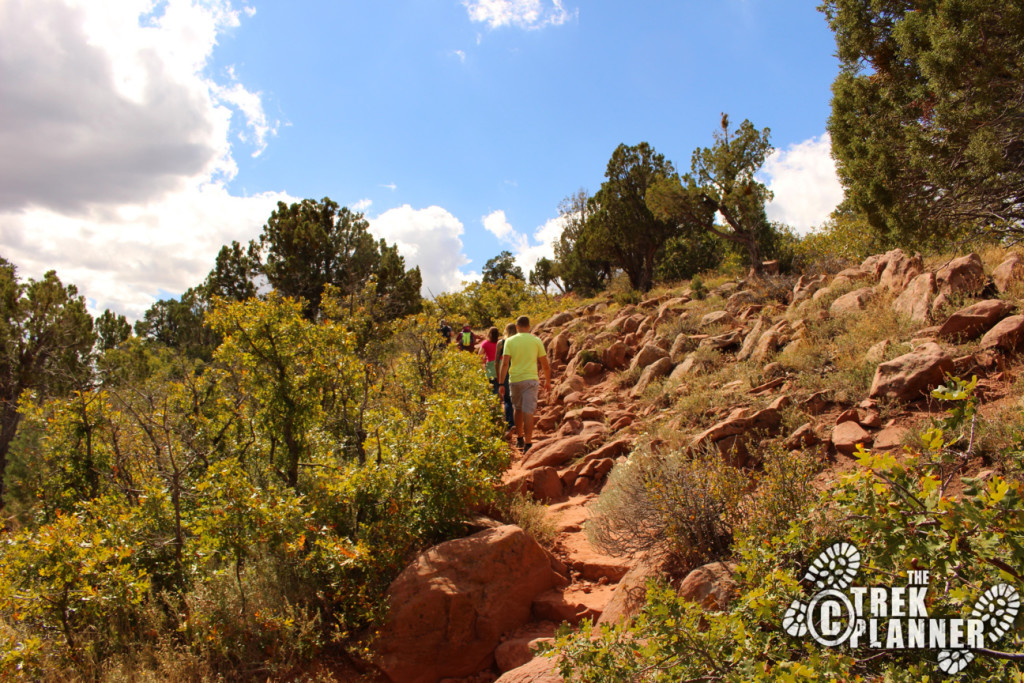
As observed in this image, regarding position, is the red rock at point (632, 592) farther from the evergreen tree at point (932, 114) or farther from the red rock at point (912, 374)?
the evergreen tree at point (932, 114)

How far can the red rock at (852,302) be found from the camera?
8.52m

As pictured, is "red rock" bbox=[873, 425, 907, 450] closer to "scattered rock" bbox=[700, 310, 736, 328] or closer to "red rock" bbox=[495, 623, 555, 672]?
"red rock" bbox=[495, 623, 555, 672]

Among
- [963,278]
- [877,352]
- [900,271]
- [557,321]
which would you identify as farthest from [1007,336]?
[557,321]

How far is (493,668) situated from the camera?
4246 mm

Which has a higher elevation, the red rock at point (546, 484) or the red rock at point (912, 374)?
the red rock at point (912, 374)

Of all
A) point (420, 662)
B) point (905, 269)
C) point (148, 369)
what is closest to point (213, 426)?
point (420, 662)

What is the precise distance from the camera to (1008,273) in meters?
6.86

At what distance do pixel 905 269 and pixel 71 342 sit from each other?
78.7 feet

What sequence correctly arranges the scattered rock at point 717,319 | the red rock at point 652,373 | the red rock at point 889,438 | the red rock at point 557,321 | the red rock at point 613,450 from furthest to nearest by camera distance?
1. the red rock at point 557,321
2. the scattered rock at point 717,319
3. the red rock at point 652,373
4. the red rock at point 613,450
5. the red rock at point 889,438

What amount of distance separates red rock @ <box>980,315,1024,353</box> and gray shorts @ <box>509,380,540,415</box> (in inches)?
213

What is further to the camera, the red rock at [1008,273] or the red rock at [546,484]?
the red rock at [546,484]

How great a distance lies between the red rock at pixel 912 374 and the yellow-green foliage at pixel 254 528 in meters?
4.12

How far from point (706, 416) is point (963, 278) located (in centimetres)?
376

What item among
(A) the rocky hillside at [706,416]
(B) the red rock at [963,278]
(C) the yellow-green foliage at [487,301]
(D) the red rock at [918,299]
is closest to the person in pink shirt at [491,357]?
(A) the rocky hillside at [706,416]
